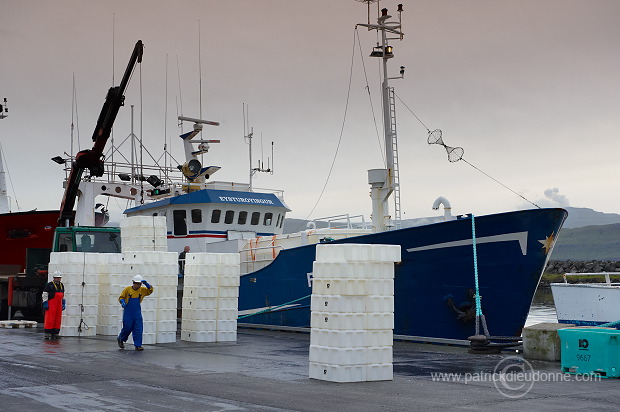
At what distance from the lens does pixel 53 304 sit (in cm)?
1641

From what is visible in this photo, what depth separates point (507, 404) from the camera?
8555 millimetres

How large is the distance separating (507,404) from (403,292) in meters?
7.32

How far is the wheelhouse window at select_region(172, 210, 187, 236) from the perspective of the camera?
24.0m

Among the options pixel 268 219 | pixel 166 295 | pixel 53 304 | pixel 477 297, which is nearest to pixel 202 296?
pixel 166 295

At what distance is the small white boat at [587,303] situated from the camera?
14.1 meters

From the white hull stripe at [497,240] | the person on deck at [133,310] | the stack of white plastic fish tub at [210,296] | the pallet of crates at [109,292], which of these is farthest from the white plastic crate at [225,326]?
the white hull stripe at [497,240]

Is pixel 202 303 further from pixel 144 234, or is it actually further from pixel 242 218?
pixel 242 218

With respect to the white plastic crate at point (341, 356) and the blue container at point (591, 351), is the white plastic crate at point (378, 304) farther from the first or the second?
the blue container at point (591, 351)

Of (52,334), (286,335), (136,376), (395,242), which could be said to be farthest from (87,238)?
(136,376)

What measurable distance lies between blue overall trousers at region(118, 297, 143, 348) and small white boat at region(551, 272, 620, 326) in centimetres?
819

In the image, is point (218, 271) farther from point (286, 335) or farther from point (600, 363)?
point (600, 363)

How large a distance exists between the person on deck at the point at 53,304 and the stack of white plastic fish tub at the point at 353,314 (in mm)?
7719

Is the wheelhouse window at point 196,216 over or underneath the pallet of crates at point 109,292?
over

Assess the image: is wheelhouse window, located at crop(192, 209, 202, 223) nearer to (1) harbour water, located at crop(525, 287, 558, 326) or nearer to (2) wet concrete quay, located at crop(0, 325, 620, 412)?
(2) wet concrete quay, located at crop(0, 325, 620, 412)
